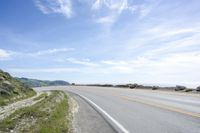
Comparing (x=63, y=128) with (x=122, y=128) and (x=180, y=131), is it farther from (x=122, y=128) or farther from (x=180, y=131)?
(x=180, y=131)

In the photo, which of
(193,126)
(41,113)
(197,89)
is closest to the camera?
(193,126)

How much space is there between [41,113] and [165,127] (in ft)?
21.6

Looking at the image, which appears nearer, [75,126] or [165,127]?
[165,127]

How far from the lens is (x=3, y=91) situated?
3400 centimetres

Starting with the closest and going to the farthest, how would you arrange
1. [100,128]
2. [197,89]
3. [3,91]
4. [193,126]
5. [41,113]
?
[193,126] < [100,128] < [41,113] < [3,91] < [197,89]

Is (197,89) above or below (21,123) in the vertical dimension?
above

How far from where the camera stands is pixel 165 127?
9.87 m

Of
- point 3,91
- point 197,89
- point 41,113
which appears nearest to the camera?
point 41,113

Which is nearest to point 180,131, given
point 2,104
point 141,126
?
point 141,126

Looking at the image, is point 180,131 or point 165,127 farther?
point 165,127

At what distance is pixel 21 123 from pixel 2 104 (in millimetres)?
17644

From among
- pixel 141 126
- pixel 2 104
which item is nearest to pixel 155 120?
pixel 141 126

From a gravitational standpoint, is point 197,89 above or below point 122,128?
above

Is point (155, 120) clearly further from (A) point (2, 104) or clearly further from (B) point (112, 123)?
(A) point (2, 104)
